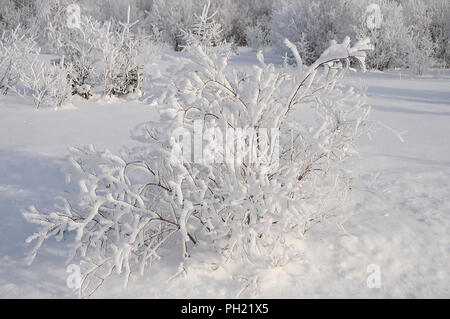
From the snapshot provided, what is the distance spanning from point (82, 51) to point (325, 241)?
457 cm

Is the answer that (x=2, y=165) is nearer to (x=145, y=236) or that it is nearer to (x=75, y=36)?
(x=145, y=236)

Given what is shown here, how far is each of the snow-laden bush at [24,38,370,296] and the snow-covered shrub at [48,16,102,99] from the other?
3829mm

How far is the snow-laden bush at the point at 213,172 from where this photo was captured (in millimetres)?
1778

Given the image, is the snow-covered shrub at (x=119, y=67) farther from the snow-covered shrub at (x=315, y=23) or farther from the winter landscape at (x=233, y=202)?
the snow-covered shrub at (x=315, y=23)

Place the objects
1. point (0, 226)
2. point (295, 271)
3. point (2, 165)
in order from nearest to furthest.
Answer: point (295, 271)
point (0, 226)
point (2, 165)

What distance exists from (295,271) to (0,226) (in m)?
1.56

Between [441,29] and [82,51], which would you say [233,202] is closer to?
[82,51]

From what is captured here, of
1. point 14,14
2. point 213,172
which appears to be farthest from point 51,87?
point 14,14

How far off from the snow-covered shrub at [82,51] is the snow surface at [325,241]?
72.6 inches

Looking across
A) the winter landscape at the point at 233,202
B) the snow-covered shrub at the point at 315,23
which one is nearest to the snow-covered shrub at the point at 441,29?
the snow-covered shrub at the point at 315,23

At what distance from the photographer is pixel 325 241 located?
2271mm
